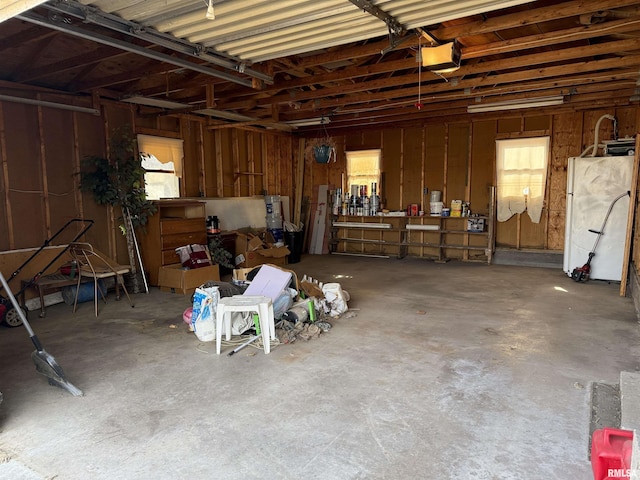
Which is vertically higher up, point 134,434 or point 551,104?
point 551,104

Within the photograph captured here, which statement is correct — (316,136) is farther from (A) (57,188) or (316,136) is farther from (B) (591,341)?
(B) (591,341)

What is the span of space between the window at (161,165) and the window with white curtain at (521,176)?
18.9 feet

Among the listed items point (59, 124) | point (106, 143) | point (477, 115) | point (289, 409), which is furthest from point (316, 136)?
point (289, 409)

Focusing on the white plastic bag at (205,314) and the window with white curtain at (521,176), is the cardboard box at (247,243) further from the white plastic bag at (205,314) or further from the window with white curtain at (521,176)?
the window with white curtain at (521,176)

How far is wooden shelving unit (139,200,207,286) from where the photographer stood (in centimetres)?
593

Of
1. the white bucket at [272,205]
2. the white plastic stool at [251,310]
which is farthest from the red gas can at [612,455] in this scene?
the white bucket at [272,205]

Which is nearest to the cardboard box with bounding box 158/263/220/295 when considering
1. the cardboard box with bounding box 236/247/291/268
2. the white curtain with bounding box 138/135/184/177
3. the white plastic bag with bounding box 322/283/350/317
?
the cardboard box with bounding box 236/247/291/268

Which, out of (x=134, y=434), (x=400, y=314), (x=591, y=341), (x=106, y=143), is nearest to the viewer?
(x=134, y=434)

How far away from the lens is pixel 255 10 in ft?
8.73

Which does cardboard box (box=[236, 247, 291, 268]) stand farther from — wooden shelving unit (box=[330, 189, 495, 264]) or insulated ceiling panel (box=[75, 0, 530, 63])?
insulated ceiling panel (box=[75, 0, 530, 63])

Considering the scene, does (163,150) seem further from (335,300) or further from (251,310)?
(251,310)

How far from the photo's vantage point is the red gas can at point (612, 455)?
1.59 m

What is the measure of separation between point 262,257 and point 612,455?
20.4 ft

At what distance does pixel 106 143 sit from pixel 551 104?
6.93 metres
